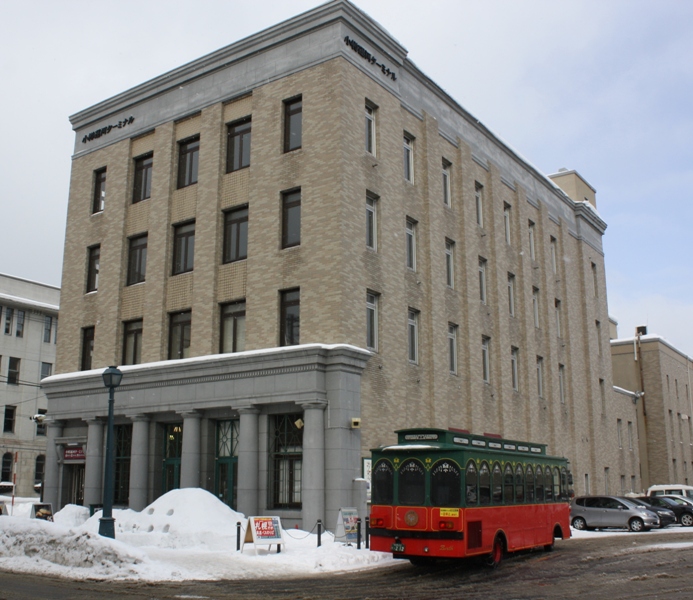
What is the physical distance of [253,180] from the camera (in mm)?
28938

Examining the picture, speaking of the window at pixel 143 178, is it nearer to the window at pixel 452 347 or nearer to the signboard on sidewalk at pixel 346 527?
the window at pixel 452 347

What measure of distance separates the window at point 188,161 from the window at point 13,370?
39.4 m

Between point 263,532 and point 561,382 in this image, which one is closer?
point 263,532

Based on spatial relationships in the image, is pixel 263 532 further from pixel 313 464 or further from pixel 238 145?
pixel 238 145

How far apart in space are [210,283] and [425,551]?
573 inches

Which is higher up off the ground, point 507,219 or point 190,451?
point 507,219

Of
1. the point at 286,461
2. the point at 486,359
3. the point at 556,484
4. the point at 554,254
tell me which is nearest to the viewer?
the point at 556,484

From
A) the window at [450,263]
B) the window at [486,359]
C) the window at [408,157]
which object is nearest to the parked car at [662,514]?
the window at [486,359]

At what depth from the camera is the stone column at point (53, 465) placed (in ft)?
105

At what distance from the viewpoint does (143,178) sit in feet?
110

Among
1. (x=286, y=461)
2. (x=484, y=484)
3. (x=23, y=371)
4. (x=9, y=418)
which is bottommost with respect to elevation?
(x=484, y=484)

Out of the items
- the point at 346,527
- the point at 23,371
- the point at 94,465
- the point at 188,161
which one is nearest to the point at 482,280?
the point at 188,161

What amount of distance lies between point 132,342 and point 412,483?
17057 millimetres

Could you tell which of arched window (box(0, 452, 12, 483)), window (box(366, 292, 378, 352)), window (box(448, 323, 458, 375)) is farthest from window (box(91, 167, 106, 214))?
arched window (box(0, 452, 12, 483))
